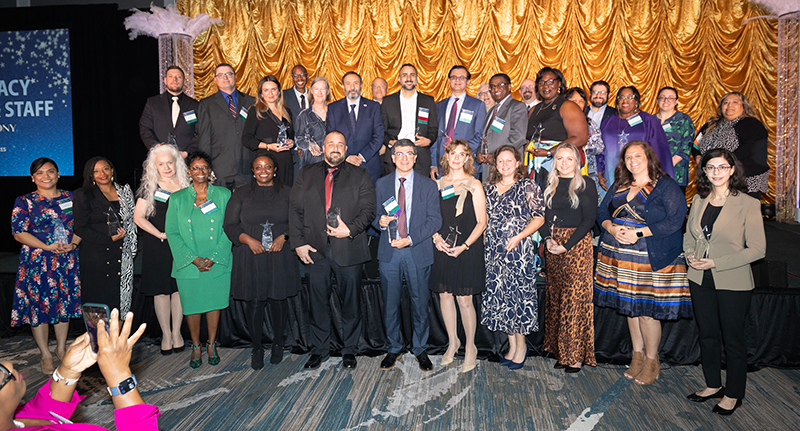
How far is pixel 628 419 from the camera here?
2.82 m

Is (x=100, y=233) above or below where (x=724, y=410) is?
above

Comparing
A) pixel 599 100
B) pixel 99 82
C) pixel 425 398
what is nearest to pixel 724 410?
pixel 425 398

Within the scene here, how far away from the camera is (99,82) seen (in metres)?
7.48

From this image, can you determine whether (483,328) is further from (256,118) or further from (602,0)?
(602,0)

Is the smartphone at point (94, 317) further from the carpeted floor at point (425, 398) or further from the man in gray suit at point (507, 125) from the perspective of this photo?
the man in gray suit at point (507, 125)

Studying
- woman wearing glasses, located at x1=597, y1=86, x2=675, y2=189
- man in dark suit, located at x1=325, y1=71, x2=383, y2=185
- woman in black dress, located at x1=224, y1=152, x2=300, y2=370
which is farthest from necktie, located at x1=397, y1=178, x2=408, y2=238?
woman wearing glasses, located at x1=597, y1=86, x2=675, y2=189

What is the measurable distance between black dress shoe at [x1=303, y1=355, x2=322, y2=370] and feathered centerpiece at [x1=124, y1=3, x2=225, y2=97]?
5.77m

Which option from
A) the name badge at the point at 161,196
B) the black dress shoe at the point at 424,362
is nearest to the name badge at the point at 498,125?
the black dress shoe at the point at 424,362

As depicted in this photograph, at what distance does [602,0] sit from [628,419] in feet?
23.2

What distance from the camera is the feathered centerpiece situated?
7266mm

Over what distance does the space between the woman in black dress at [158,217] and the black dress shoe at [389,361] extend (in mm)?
1701

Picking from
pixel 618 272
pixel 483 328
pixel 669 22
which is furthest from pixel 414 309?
pixel 669 22

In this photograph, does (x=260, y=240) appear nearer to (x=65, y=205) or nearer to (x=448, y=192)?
(x=448, y=192)

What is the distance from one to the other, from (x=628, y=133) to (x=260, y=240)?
3.28 metres
